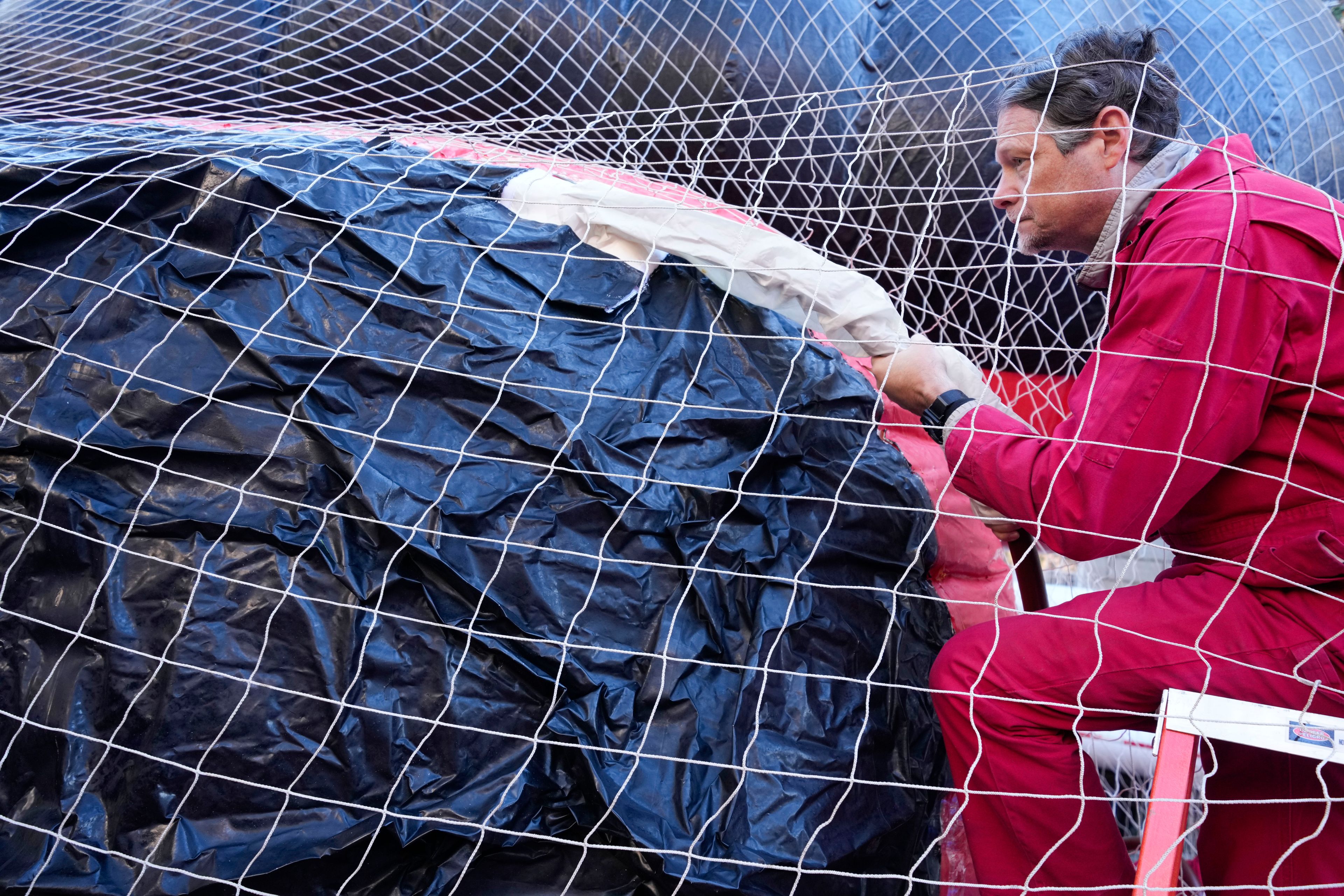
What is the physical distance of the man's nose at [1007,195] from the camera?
49.9 inches

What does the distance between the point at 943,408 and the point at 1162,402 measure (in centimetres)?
27

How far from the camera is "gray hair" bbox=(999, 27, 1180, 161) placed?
3.96 feet

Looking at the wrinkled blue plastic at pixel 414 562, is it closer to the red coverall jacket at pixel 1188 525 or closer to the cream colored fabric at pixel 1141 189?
the red coverall jacket at pixel 1188 525

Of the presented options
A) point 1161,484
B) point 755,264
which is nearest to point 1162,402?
point 1161,484

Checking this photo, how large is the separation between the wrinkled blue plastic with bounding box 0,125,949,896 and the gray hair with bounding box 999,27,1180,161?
43 centimetres

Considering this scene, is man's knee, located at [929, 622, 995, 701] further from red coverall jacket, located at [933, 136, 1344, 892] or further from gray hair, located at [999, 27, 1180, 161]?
gray hair, located at [999, 27, 1180, 161]

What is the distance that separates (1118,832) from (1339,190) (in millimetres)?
1713

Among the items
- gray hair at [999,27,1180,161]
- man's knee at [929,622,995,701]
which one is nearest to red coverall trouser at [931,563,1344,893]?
man's knee at [929,622,995,701]

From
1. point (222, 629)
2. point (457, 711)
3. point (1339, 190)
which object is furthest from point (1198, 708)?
point (1339, 190)

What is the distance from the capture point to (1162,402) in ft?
3.43

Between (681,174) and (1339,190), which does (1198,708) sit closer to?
(681,174)

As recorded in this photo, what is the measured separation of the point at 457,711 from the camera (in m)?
1.18

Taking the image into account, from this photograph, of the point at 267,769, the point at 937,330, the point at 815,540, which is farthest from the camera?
the point at 937,330

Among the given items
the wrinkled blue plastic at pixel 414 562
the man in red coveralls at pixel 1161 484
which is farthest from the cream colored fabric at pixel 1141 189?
the wrinkled blue plastic at pixel 414 562
